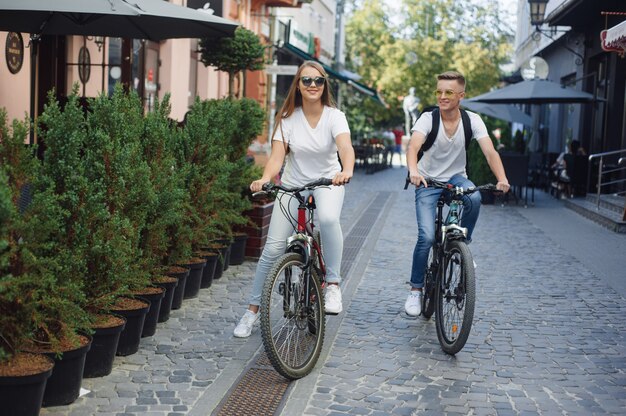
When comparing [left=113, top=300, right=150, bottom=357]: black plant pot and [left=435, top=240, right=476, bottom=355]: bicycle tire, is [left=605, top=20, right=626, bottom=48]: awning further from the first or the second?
[left=113, top=300, right=150, bottom=357]: black plant pot

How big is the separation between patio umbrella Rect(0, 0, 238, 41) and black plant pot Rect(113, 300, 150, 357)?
2.67 meters

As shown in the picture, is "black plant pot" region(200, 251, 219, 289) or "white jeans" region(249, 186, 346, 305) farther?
"black plant pot" region(200, 251, 219, 289)

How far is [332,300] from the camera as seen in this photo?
6.48 metres

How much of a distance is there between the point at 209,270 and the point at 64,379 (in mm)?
3562

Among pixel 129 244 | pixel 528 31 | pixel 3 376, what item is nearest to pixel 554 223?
pixel 129 244

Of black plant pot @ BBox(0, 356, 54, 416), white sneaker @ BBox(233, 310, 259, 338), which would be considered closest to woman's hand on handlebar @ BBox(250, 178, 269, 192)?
white sneaker @ BBox(233, 310, 259, 338)

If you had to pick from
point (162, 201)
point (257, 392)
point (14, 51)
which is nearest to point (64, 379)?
point (257, 392)

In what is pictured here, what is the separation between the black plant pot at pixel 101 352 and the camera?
5.41 metres

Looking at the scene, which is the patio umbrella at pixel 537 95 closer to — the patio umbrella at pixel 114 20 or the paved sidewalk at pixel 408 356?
the paved sidewalk at pixel 408 356

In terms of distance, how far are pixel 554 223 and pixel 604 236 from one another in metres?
1.91

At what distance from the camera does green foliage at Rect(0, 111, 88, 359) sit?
172 inches

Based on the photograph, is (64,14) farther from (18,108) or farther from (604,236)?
(604,236)

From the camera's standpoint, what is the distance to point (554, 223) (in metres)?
16.0

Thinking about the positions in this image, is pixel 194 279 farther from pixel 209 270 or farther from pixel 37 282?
pixel 37 282
